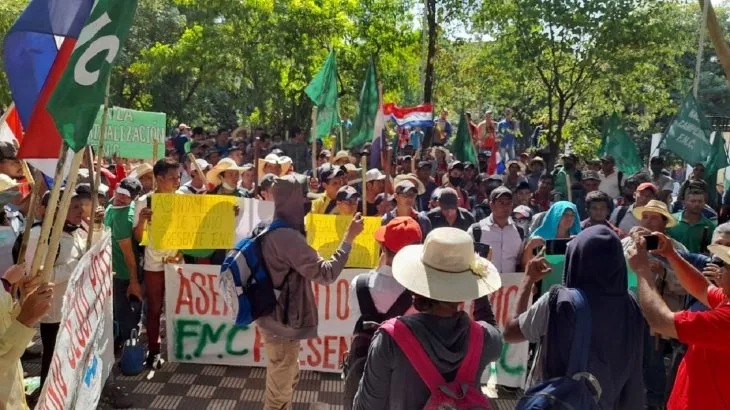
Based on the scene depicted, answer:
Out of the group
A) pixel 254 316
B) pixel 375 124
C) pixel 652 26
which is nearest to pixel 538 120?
pixel 652 26

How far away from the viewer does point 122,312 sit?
577cm

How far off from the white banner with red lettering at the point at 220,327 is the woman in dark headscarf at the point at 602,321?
3050mm

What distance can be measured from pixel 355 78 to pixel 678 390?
17124 mm

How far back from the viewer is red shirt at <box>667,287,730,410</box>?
274 centimetres

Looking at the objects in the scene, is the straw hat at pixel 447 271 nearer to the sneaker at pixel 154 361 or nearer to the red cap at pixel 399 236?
the red cap at pixel 399 236

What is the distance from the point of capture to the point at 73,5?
3.26 m

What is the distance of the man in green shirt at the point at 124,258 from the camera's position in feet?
18.3

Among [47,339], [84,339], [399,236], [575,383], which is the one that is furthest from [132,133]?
[575,383]

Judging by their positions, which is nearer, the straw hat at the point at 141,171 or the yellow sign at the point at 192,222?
the yellow sign at the point at 192,222

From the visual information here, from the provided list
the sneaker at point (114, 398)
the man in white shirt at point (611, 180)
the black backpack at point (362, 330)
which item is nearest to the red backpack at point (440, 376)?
the black backpack at point (362, 330)

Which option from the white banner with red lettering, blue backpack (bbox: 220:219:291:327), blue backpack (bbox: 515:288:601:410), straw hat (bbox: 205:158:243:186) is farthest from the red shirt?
straw hat (bbox: 205:158:243:186)

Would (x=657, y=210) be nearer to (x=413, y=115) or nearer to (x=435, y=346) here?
(x=435, y=346)

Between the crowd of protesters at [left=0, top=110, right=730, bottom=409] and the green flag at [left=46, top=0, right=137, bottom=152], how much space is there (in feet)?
2.38

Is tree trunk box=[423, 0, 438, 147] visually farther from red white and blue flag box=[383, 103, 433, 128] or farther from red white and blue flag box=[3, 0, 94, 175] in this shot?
red white and blue flag box=[3, 0, 94, 175]
